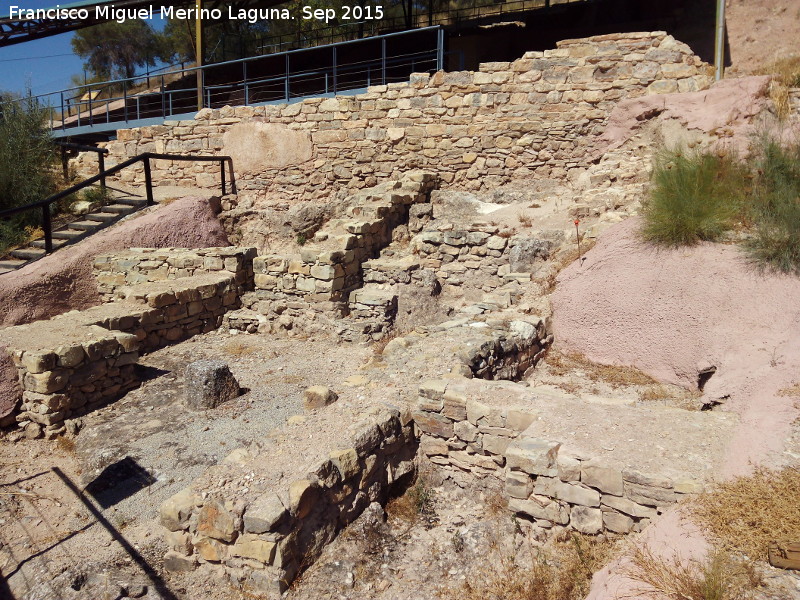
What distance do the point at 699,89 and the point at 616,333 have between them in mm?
4798

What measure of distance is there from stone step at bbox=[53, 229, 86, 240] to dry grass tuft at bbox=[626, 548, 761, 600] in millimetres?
9621

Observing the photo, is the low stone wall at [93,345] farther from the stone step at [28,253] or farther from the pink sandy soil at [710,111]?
the pink sandy soil at [710,111]

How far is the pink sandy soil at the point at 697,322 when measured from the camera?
4.68 metres

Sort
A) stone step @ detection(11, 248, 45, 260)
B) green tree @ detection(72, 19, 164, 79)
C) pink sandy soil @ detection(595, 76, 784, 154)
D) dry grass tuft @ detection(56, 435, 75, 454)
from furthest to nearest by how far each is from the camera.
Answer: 1. green tree @ detection(72, 19, 164, 79)
2. stone step @ detection(11, 248, 45, 260)
3. pink sandy soil @ detection(595, 76, 784, 154)
4. dry grass tuft @ detection(56, 435, 75, 454)

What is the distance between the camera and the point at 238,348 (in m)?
8.30

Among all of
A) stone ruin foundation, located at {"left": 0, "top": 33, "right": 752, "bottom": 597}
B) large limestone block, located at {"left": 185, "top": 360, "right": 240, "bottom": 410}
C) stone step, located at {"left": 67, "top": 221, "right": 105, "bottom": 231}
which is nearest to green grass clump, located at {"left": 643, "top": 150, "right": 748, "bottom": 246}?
stone ruin foundation, located at {"left": 0, "top": 33, "right": 752, "bottom": 597}

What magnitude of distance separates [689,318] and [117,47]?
32.9m

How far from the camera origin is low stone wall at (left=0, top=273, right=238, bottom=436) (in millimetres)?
6309

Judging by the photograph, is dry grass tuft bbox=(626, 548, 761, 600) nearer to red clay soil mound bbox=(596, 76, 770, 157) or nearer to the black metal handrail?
red clay soil mound bbox=(596, 76, 770, 157)

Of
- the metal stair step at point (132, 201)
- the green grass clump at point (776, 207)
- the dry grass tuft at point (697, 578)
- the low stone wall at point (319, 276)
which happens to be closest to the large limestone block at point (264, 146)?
the metal stair step at point (132, 201)

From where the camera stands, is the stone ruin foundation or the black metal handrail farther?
the black metal handrail

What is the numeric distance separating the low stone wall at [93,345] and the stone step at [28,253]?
1.66m

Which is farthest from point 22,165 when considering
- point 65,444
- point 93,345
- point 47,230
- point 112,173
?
point 65,444

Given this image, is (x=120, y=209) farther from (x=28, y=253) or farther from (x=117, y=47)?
(x=117, y=47)
